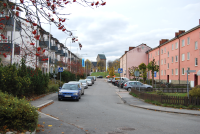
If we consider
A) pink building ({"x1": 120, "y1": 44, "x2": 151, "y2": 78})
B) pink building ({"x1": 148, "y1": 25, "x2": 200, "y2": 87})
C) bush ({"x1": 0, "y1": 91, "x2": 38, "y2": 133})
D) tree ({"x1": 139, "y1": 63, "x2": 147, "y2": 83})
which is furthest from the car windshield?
pink building ({"x1": 120, "y1": 44, "x2": 151, "y2": 78})

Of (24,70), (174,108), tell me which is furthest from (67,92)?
(174,108)

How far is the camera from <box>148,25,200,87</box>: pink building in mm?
33844

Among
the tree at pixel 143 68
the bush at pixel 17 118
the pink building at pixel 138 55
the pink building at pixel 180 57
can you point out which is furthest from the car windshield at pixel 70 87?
the pink building at pixel 138 55

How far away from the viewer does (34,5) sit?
5758 millimetres

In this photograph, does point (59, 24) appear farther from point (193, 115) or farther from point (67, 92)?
point (67, 92)

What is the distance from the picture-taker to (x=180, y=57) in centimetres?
3997

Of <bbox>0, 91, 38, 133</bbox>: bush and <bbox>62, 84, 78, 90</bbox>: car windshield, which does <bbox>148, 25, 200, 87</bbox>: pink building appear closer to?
<bbox>62, 84, 78, 90</bbox>: car windshield

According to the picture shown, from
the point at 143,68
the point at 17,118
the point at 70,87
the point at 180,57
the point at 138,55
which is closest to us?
the point at 17,118

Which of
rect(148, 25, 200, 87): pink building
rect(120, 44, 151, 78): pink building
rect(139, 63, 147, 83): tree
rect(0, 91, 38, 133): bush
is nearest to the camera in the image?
rect(0, 91, 38, 133): bush

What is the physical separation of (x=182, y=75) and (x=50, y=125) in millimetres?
35727

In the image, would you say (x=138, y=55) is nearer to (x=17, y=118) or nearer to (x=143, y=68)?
(x=143, y=68)

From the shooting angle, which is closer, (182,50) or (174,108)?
(174,108)

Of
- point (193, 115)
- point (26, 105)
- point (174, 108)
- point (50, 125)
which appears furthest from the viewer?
point (174, 108)

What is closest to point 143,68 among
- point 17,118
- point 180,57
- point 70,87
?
point 180,57
